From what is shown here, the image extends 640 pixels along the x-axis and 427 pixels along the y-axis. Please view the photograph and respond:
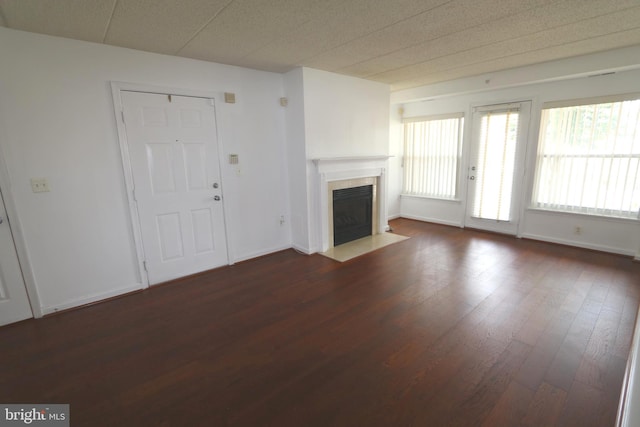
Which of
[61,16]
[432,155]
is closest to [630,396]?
[61,16]

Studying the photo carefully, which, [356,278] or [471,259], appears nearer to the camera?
[356,278]

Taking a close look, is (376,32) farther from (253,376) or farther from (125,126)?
(253,376)

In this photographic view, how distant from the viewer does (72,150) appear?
278 centimetres

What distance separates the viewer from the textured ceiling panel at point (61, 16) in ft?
6.67

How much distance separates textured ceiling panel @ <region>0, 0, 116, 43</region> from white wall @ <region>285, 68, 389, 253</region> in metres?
2.14

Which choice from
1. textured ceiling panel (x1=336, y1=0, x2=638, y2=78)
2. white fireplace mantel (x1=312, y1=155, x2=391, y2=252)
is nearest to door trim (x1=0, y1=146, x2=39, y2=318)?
white fireplace mantel (x1=312, y1=155, x2=391, y2=252)

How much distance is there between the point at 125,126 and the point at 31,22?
0.97 metres

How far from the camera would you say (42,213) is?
270 cm

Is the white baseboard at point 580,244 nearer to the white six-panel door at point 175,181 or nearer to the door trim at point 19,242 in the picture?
the white six-panel door at point 175,181

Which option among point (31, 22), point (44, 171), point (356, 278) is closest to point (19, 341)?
point (44, 171)

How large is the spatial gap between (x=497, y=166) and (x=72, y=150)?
5655 mm

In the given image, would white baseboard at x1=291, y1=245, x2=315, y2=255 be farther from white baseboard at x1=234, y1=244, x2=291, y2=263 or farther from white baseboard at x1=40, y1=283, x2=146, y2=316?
white baseboard at x1=40, y1=283, x2=146, y2=316

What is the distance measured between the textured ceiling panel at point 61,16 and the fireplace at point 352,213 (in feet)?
10.2

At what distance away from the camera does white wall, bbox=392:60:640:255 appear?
12.3ft
